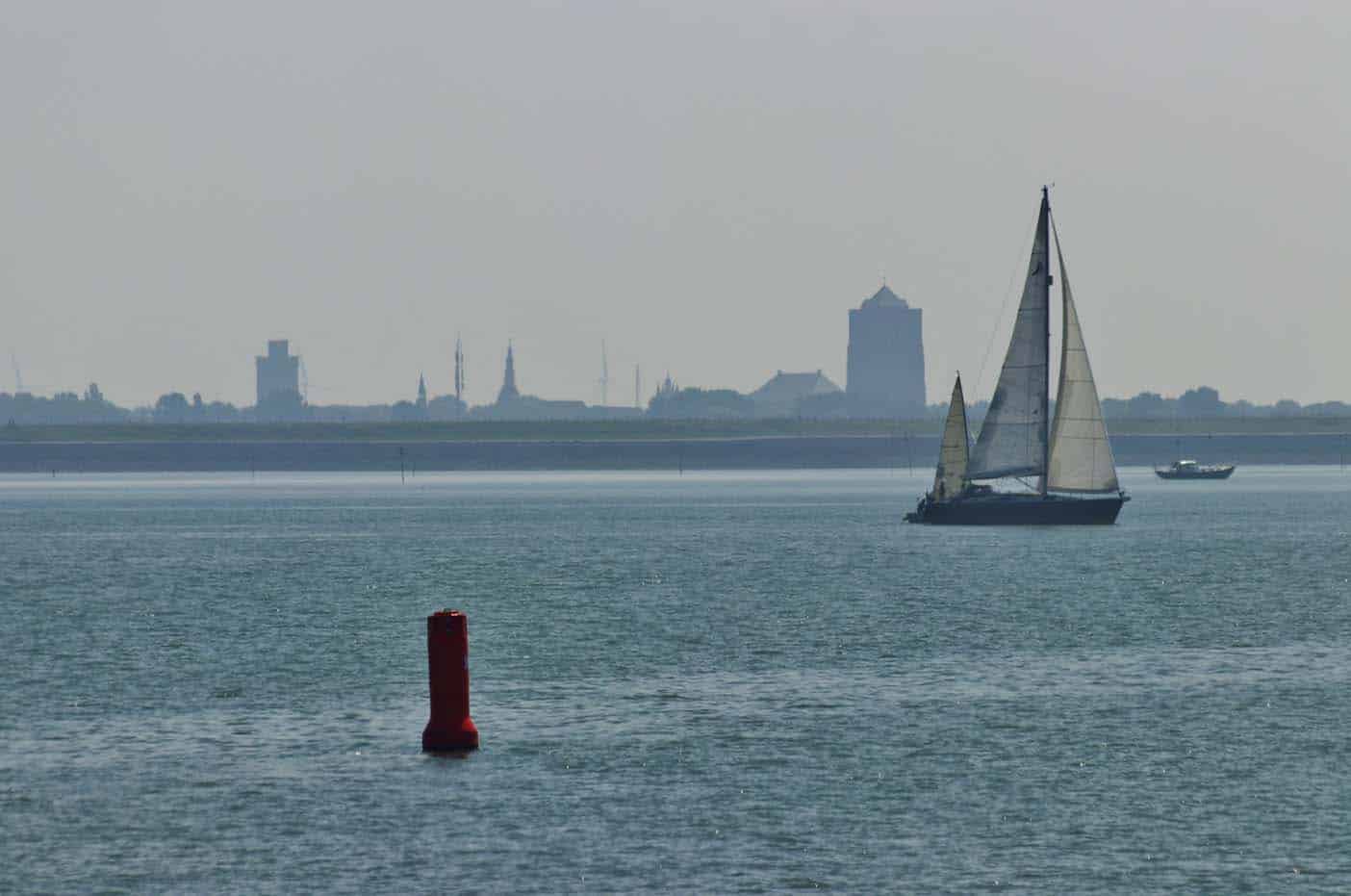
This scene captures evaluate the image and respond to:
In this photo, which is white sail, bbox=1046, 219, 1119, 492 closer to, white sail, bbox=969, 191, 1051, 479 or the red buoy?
white sail, bbox=969, 191, 1051, 479

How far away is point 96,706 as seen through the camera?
4581cm

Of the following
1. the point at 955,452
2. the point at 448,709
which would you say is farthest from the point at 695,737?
the point at 955,452

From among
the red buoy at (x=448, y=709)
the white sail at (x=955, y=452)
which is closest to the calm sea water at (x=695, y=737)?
the red buoy at (x=448, y=709)

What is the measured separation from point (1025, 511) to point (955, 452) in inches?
333

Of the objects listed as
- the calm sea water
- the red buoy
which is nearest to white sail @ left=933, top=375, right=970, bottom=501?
the calm sea water

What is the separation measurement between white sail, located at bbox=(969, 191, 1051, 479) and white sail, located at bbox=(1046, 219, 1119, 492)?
1.12m

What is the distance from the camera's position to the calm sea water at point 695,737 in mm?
29219

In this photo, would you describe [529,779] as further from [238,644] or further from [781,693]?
[238,644]

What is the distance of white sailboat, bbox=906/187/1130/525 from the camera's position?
126375 millimetres

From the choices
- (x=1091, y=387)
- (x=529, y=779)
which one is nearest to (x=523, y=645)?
(x=529, y=779)

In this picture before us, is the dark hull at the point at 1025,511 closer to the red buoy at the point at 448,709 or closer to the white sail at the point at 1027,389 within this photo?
the white sail at the point at 1027,389

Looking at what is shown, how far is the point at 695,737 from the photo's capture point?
40.5m

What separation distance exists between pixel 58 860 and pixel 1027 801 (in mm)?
13645

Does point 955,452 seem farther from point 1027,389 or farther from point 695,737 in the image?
point 695,737
